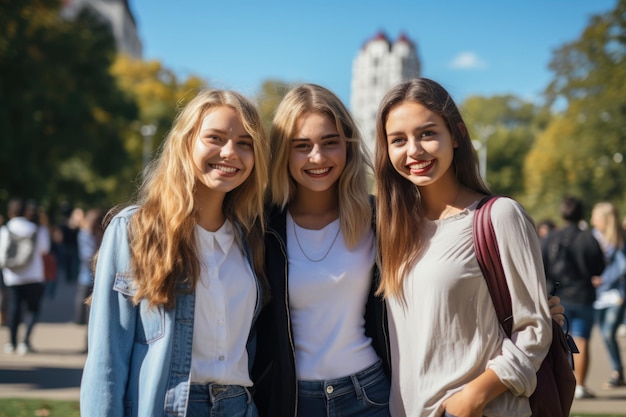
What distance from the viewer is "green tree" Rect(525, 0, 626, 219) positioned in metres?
26.0

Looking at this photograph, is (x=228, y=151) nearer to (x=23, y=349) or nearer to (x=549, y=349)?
(x=549, y=349)

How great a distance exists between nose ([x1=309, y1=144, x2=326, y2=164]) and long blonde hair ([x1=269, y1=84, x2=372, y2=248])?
0.14 metres

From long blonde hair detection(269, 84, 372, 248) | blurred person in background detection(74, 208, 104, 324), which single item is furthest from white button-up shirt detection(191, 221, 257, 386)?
blurred person in background detection(74, 208, 104, 324)

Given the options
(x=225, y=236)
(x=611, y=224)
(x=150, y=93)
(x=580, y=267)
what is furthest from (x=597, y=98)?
(x=150, y=93)

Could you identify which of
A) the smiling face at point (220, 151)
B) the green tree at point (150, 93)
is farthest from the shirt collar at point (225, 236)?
the green tree at point (150, 93)

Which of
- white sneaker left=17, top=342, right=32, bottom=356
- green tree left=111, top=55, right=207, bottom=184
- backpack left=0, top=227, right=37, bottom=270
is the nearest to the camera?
white sneaker left=17, top=342, right=32, bottom=356

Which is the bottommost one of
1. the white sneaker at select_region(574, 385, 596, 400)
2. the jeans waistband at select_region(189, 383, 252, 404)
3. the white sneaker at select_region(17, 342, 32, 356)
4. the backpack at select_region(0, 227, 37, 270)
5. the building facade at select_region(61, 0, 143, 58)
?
the white sneaker at select_region(574, 385, 596, 400)

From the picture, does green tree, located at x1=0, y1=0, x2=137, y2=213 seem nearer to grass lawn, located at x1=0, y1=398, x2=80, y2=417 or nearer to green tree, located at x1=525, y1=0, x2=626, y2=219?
grass lawn, located at x1=0, y1=398, x2=80, y2=417

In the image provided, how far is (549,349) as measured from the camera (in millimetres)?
2881

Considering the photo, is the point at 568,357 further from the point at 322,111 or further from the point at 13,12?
the point at 13,12

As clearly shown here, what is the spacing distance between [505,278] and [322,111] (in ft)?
4.11

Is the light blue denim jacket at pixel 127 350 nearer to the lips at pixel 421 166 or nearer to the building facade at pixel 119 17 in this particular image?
the lips at pixel 421 166

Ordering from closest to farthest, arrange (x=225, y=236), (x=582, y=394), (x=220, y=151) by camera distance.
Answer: (x=220, y=151) < (x=225, y=236) < (x=582, y=394)

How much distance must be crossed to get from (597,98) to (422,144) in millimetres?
26671
